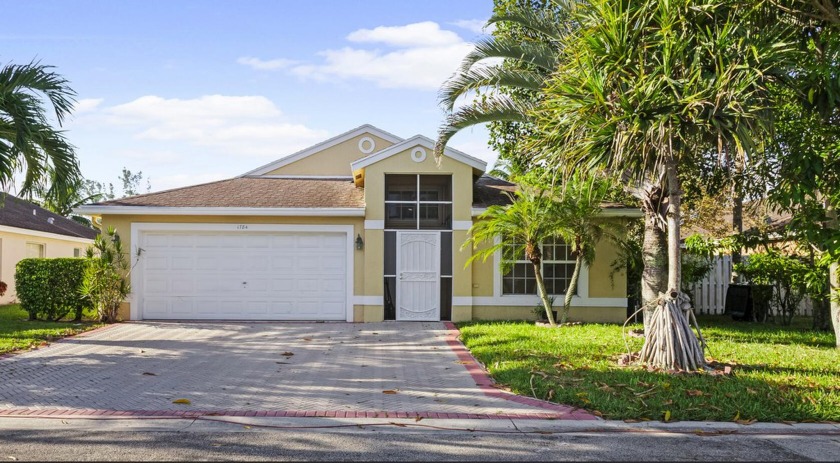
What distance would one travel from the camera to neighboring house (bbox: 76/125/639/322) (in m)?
→ 15.4

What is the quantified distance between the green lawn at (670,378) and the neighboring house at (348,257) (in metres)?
2.53

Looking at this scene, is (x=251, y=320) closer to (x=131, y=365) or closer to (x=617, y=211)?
(x=131, y=365)

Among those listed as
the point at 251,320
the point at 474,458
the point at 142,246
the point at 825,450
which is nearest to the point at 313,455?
the point at 474,458

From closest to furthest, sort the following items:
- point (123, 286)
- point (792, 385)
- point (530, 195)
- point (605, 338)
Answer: point (792, 385) → point (605, 338) → point (530, 195) → point (123, 286)

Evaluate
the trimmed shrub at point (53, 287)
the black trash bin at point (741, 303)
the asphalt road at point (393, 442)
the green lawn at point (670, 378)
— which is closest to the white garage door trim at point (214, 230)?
the trimmed shrub at point (53, 287)

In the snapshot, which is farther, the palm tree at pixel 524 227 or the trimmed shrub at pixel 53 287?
the trimmed shrub at pixel 53 287

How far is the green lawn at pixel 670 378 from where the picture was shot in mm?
7203

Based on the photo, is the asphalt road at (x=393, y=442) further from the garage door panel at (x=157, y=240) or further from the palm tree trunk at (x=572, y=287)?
the garage door panel at (x=157, y=240)

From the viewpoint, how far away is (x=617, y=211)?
49.9 ft

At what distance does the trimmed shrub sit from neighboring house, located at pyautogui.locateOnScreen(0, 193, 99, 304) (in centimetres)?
516

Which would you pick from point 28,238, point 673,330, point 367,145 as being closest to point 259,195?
point 367,145

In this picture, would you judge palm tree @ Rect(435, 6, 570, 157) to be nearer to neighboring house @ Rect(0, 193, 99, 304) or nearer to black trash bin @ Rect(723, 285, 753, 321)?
black trash bin @ Rect(723, 285, 753, 321)

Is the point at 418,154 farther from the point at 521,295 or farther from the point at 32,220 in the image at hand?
the point at 32,220

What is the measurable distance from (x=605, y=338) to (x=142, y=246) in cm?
1006
